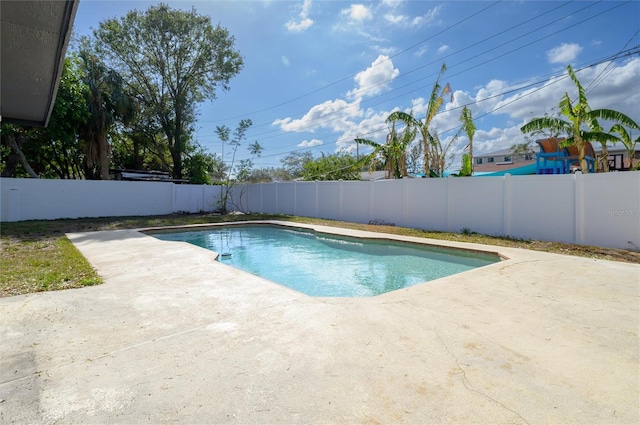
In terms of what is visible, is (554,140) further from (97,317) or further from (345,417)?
(97,317)

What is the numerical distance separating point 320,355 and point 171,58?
2420 cm

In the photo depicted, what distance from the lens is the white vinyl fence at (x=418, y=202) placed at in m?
7.56

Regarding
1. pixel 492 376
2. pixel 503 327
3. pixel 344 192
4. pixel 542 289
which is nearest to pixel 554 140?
pixel 344 192

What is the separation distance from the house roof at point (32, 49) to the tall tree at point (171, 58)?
64.2 ft

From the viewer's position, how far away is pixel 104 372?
2.38m

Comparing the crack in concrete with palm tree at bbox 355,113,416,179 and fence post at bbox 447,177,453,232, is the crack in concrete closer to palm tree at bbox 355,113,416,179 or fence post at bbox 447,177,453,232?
fence post at bbox 447,177,453,232

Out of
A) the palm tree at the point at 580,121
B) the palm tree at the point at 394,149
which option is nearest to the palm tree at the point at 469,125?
the palm tree at the point at 394,149

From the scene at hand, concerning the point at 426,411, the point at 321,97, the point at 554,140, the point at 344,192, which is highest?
the point at 321,97

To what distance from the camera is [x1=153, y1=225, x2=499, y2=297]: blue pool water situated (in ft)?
20.5

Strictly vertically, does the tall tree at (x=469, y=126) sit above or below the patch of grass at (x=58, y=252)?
above

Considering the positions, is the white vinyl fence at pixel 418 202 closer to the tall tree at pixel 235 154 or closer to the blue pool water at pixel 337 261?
the tall tree at pixel 235 154

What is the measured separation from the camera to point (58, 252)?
735 centimetres

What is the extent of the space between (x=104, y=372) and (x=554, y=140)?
14.4 m

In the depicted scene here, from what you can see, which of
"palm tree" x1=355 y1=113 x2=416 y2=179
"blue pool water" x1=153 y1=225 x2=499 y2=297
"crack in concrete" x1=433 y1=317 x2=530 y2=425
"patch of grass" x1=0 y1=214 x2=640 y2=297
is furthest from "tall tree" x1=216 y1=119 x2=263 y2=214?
"crack in concrete" x1=433 y1=317 x2=530 y2=425
